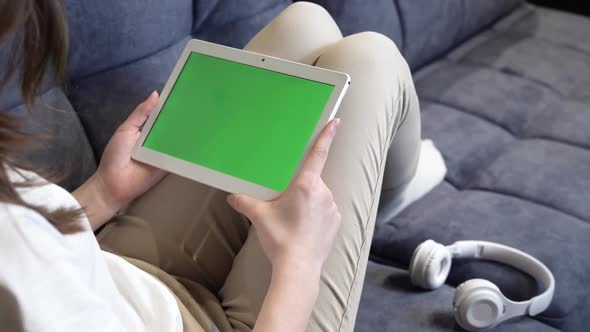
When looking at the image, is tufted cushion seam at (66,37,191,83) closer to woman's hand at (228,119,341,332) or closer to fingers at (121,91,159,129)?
fingers at (121,91,159,129)

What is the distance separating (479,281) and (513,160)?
0.45 meters

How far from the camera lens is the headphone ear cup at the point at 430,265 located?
982 millimetres

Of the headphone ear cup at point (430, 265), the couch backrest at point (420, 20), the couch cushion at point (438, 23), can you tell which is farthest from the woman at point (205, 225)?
the couch cushion at point (438, 23)

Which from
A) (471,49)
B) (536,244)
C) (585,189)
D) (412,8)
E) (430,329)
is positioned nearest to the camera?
(430,329)

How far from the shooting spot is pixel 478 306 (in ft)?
2.96

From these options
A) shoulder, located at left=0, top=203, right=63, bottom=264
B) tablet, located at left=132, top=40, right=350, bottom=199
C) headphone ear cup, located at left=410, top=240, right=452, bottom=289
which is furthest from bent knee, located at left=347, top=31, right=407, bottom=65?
shoulder, located at left=0, top=203, right=63, bottom=264

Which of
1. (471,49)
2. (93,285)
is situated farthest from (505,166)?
(93,285)

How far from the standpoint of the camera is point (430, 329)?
3.08 feet

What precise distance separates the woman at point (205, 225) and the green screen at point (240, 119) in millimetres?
42

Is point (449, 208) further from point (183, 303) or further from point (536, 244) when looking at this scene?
point (183, 303)

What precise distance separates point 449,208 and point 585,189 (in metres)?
0.26

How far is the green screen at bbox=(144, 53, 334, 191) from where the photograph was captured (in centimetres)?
79

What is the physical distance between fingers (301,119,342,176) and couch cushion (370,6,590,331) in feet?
1.15

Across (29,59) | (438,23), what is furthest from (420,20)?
(29,59)
